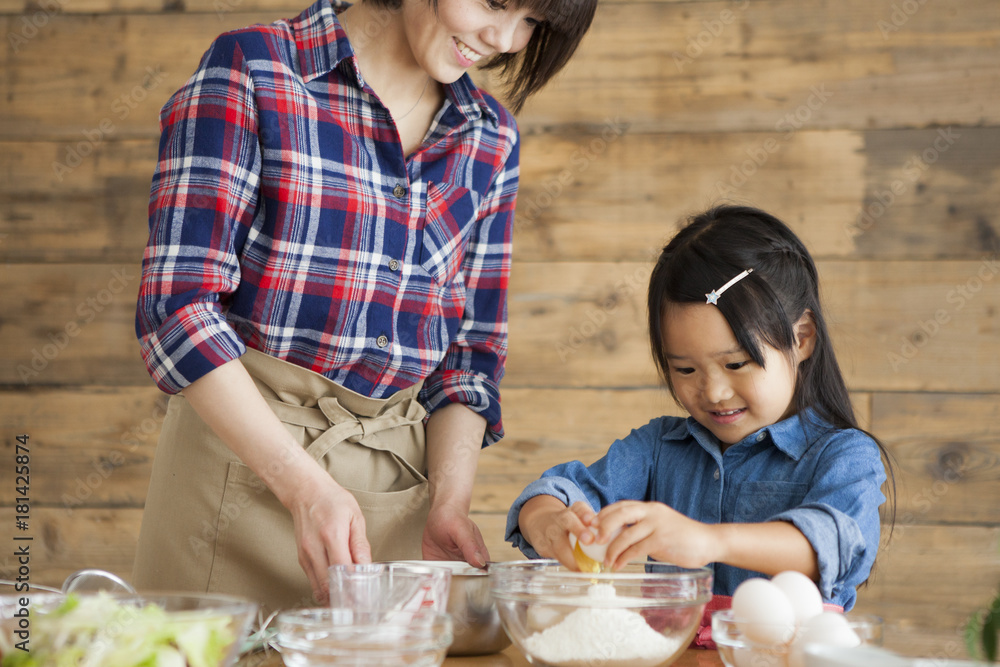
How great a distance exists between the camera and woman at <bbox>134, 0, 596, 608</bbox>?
997 mm

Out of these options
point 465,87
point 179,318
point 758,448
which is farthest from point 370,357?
point 758,448

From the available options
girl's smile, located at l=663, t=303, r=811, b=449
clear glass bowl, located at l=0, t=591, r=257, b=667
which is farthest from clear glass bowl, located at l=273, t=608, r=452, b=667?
girl's smile, located at l=663, t=303, r=811, b=449

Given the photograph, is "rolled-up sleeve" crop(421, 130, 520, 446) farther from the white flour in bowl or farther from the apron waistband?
the white flour in bowl

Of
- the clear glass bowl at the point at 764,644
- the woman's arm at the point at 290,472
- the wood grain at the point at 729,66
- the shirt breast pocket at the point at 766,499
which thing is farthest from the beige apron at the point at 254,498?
→ the wood grain at the point at 729,66

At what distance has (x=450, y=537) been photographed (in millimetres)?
1089

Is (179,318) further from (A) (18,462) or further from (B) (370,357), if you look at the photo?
(A) (18,462)

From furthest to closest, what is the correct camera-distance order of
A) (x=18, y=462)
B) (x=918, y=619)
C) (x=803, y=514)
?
(x=18, y=462)
(x=918, y=619)
(x=803, y=514)

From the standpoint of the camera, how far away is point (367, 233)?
113 centimetres

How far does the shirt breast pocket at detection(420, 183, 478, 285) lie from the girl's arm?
48 cm

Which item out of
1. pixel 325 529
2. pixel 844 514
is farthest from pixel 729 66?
pixel 325 529

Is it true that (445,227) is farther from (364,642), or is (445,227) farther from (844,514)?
(364,642)

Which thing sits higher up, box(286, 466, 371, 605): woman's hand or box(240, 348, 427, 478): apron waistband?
box(240, 348, 427, 478): apron waistband

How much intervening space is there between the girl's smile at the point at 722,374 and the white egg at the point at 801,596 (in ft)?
1.45

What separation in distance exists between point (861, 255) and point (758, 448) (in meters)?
0.89
